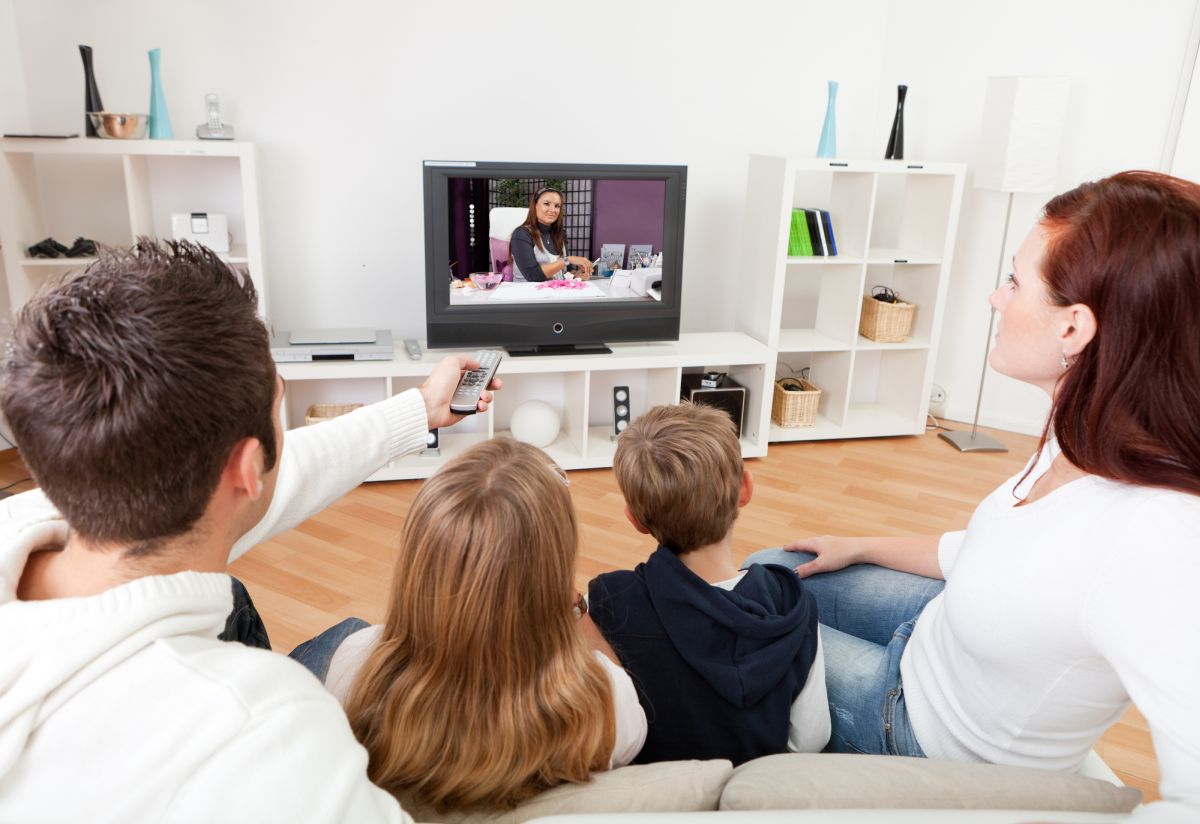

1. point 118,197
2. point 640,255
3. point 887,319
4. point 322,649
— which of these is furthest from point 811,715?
point 118,197

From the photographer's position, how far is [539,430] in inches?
138

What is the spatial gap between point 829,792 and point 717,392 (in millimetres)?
2753

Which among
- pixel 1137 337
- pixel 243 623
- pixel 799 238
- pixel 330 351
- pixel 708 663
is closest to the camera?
pixel 1137 337

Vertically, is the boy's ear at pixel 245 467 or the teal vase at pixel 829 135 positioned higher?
the teal vase at pixel 829 135

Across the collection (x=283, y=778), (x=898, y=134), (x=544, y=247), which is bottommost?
(x=283, y=778)

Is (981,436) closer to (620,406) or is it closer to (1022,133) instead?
(1022,133)

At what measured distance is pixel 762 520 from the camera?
10.1 feet

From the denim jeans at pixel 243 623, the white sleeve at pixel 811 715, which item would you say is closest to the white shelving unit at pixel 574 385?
the denim jeans at pixel 243 623

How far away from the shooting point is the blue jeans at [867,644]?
1349mm

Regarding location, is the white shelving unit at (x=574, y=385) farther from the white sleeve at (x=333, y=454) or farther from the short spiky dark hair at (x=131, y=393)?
the short spiky dark hair at (x=131, y=393)

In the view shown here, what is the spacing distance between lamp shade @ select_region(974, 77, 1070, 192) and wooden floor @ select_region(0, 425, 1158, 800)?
3.80ft

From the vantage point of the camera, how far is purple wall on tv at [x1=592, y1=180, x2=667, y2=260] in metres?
3.33

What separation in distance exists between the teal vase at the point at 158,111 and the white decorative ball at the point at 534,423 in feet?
5.31

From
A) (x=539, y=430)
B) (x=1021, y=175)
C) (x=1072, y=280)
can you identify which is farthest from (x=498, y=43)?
(x=1072, y=280)
